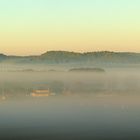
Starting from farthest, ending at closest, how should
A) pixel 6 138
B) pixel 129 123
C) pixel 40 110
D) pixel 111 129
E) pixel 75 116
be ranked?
pixel 40 110 < pixel 75 116 < pixel 129 123 < pixel 111 129 < pixel 6 138

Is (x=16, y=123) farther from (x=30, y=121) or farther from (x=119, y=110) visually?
(x=119, y=110)

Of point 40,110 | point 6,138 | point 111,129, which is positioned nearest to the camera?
point 6,138

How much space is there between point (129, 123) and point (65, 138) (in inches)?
363

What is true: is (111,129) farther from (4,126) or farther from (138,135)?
(4,126)

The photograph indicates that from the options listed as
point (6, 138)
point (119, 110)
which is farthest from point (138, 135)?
point (119, 110)

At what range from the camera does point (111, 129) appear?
41.5 metres

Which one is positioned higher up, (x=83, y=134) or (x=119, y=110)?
(x=119, y=110)

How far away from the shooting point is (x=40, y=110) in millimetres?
58469

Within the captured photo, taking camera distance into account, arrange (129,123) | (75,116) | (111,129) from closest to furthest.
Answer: (111,129) < (129,123) < (75,116)

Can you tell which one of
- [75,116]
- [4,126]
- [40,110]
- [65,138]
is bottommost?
[65,138]

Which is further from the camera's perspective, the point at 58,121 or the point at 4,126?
the point at 58,121

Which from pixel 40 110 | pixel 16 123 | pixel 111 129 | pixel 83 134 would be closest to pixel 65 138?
pixel 83 134

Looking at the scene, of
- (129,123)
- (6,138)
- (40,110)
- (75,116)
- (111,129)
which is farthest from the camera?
(40,110)

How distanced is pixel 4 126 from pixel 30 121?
168 inches
